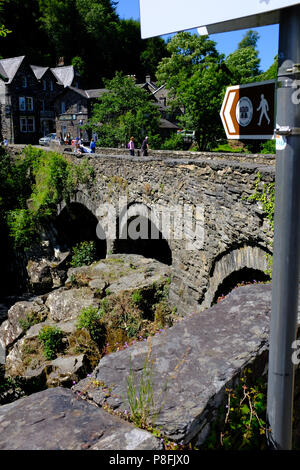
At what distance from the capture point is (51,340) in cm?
947

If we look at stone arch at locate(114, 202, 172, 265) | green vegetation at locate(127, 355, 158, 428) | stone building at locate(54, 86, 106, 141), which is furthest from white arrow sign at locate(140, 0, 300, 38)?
stone building at locate(54, 86, 106, 141)

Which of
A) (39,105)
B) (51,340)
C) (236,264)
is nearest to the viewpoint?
(236,264)

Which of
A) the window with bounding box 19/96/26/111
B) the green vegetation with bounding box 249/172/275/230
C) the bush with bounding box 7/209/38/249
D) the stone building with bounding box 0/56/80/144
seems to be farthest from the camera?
the window with bounding box 19/96/26/111

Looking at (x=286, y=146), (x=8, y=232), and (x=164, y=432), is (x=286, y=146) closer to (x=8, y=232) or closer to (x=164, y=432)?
(x=164, y=432)

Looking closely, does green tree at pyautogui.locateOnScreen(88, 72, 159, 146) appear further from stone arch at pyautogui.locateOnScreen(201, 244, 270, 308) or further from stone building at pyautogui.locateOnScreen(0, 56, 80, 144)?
stone arch at pyautogui.locateOnScreen(201, 244, 270, 308)

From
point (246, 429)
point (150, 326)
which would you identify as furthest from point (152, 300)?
point (246, 429)

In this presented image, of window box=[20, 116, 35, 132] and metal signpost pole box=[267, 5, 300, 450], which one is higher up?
window box=[20, 116, 35, 132]

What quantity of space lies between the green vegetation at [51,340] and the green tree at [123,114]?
17717mm

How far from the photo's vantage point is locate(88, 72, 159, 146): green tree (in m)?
25.5

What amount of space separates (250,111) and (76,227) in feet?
56.8

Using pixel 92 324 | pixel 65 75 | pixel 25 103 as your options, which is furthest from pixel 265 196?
pixel 65 75

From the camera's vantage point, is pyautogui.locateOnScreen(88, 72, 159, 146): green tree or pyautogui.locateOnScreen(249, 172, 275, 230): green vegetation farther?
pyautogui.locateOnScreen(88, 72, 159, 146): green tree

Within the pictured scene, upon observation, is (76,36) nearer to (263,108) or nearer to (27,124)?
(27,124)

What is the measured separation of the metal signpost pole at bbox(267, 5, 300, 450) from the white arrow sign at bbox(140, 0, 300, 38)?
83 mm
